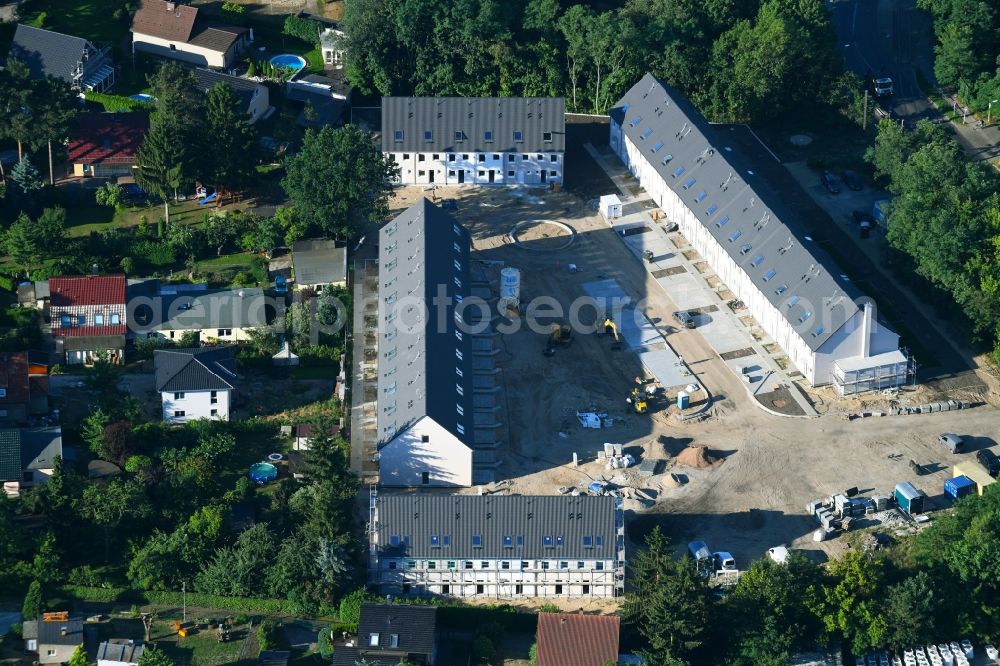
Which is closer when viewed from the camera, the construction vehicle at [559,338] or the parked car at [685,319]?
the construction vehicle at [559,338]

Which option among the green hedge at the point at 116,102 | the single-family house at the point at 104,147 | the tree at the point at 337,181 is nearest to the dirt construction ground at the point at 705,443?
the tree at the point at 337,181

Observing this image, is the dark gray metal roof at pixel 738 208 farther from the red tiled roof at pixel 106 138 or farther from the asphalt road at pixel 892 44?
the red tiled roof at pixel 106 138

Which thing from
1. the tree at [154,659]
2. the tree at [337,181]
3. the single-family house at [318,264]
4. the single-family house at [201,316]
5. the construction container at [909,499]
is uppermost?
the tree at [337,181]

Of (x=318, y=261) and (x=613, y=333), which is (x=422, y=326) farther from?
(x=318, y=261)

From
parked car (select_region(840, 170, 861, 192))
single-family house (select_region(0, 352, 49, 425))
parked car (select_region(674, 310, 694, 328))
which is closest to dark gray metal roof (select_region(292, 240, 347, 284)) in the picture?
single-family house (select_region(0, 352, 49, 425))

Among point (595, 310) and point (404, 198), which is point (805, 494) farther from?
point (404, 198)

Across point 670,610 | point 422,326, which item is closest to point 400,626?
point 670,610
